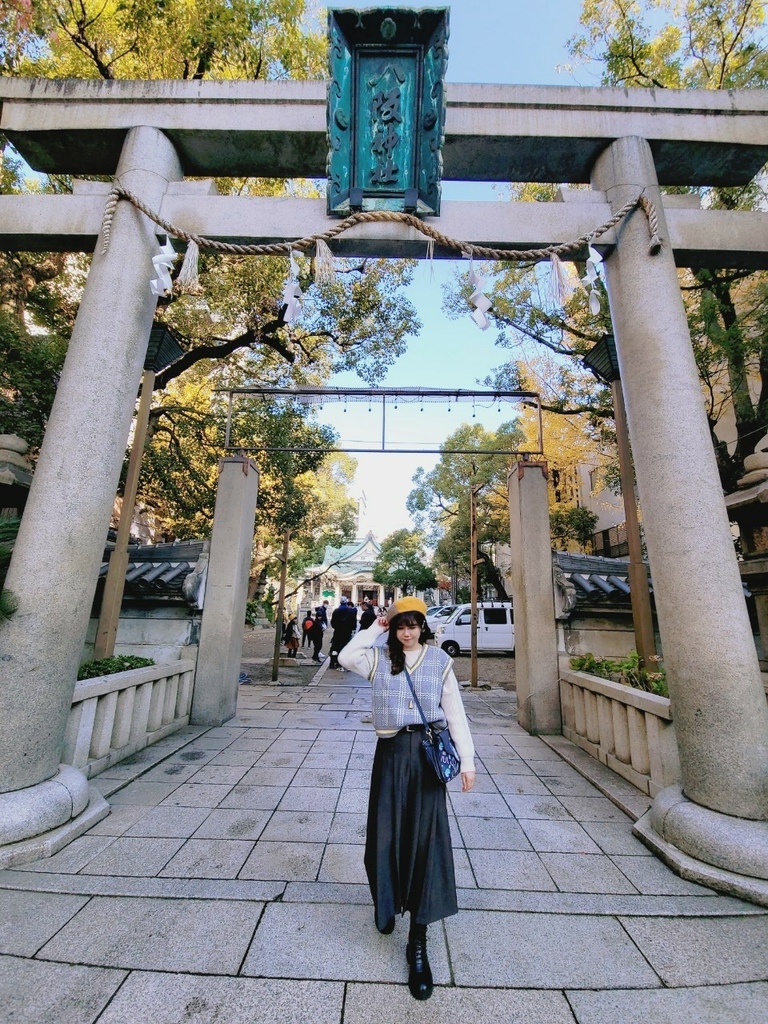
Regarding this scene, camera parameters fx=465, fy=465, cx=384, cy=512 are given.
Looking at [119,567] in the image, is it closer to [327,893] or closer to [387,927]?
[327,893]

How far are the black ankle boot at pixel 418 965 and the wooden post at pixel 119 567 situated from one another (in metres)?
4.25

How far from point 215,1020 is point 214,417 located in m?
11.3

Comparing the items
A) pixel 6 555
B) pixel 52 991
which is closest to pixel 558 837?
pixel 52 991

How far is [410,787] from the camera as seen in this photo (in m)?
2.26

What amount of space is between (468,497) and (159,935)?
80.8 ft

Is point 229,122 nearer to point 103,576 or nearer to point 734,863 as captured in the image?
point 103,576

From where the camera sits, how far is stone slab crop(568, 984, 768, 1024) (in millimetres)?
1825

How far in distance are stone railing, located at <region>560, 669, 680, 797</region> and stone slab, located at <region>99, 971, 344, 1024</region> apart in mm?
3058

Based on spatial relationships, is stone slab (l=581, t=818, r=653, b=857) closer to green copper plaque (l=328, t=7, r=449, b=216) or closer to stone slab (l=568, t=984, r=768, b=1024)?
stone slab (l=568, t=984, r=768, b=1024)

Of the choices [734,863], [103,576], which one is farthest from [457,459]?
[734,863]

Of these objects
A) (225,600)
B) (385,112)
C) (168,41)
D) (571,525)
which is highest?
(168,41)

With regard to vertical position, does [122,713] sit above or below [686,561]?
below

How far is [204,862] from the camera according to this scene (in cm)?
289

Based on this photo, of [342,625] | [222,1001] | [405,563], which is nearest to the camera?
[222,1001]
